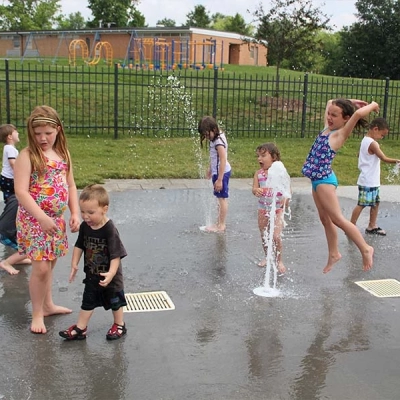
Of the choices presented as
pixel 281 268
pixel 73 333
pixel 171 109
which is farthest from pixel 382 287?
pixel 171 109

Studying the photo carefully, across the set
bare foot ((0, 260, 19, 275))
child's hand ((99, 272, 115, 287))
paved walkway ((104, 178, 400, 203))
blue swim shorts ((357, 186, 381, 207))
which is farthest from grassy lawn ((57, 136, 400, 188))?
child's hand ((99, 272, 115, 287))

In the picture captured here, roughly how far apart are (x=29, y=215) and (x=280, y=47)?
18.0 metres

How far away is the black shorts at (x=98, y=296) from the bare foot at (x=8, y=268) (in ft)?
5.07

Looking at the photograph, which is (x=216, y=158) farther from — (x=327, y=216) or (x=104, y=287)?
(x=104, y=287)

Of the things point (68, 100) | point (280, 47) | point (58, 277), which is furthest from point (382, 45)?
point (58, 277)

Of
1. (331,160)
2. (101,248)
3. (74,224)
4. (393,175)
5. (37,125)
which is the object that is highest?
(37,125)

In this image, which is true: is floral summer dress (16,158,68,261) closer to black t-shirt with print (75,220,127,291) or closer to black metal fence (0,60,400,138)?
black t-shirt with print (75,220,127,291)

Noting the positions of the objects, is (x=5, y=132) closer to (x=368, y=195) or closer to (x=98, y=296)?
(x=98, y=296)

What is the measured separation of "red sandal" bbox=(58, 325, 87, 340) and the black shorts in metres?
0.15

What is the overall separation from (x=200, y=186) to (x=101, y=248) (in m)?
5.83

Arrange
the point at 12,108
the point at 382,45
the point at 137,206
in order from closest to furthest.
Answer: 1. the point at 137,206
2. the point at 12,108
3. the point at 382,45

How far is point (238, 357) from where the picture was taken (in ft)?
11.8

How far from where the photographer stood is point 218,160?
A: 6.43m

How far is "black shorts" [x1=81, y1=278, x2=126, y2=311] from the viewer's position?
3715mm
